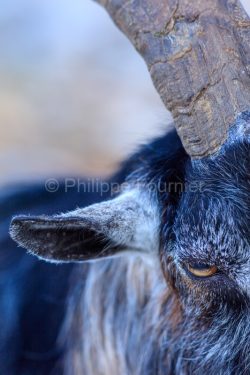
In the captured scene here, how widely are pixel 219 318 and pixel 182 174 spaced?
66 centimetres

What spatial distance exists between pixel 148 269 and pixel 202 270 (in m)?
0.74

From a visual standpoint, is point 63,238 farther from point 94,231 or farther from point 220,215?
point 220,215

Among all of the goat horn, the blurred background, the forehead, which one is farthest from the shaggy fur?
the blurred background

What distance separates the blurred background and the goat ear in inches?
234

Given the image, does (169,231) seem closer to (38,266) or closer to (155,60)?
(155,60)

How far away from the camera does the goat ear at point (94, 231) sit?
297 centimetres

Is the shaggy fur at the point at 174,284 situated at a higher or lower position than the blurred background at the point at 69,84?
higher

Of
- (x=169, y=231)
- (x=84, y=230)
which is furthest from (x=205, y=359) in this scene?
(x=84, y=230)

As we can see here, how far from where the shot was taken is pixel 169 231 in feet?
10.9

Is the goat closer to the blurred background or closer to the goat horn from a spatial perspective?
the goat horn

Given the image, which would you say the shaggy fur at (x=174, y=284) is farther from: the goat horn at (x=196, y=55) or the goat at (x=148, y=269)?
the goat horn at (x=196, y=55)

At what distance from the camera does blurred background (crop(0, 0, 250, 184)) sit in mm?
10711

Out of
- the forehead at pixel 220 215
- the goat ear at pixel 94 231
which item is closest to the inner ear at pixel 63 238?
the goat ear at pixel 94 231

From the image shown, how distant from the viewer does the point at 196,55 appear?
9.58ft
